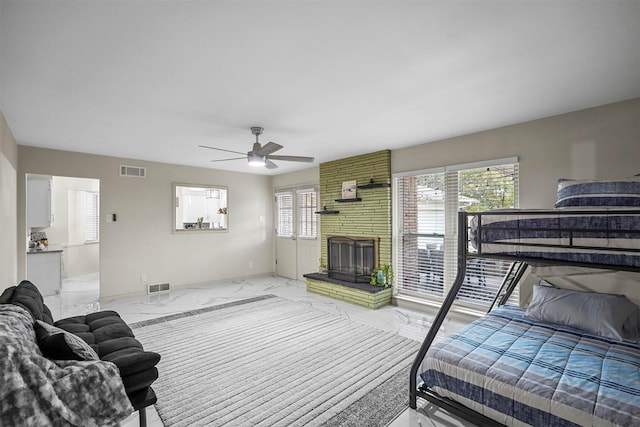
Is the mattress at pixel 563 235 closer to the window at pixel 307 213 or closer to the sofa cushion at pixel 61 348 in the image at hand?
the sofa cushion at pixel 61 348

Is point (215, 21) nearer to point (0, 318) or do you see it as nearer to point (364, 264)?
point (0, 318)

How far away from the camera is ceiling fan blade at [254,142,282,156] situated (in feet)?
10.7

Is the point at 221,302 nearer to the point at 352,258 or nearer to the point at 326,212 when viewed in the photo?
the point at 352,258

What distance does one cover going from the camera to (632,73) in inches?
91.2

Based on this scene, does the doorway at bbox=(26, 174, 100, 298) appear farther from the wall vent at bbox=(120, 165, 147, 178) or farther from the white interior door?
the white interior door

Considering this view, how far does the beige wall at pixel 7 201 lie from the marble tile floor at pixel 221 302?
45.8 inches

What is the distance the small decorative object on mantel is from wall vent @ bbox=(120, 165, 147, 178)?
3.68m

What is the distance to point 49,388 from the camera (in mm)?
1407

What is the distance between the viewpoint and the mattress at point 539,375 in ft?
5.18

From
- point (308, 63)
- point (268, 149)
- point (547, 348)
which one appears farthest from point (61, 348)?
point (547, 348)

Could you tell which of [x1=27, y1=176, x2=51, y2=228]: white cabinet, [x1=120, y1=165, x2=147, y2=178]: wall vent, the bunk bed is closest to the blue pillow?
the bunk bed

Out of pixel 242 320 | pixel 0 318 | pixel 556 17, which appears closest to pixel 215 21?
pixel 556 17

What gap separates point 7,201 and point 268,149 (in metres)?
3.12

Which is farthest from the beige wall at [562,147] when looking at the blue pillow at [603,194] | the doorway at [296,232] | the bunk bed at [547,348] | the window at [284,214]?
the window at [284,214]
